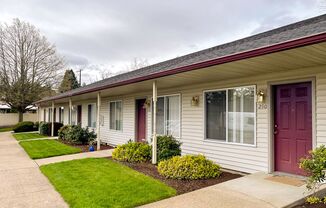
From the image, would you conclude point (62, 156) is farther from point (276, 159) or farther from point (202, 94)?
point (276, 159)

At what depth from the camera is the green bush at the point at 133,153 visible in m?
7.77

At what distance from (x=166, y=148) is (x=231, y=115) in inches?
79.1

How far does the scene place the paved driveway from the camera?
449 centimetres

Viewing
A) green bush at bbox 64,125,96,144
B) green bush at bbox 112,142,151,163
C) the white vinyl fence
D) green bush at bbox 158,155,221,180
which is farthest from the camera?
the white vinyl fence

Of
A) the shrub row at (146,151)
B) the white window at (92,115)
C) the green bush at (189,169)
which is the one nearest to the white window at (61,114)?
the white window at (92,115)

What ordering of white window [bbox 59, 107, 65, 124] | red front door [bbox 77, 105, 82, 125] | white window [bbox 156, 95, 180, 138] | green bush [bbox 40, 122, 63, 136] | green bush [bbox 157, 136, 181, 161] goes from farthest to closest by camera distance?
white window [bbox 59, 107, 65, 124] < green bush [bbox 40, 122, 63, 136] < red front door [bbox 77, 105, 82, 125] < white window [bbox 156, 95, 180, 138] < green bush [bbox 157, 136, 181, 161]

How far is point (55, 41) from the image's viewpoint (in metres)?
27.8

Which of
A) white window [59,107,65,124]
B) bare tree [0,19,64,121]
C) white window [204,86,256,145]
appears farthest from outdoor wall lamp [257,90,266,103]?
bare tree [0,19,64,121]

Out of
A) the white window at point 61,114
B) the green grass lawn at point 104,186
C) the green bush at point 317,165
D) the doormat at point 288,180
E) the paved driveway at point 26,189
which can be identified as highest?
the white window at point 61,114

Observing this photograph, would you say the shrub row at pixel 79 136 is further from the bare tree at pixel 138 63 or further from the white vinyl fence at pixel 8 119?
the bare tree at pixel 138 63

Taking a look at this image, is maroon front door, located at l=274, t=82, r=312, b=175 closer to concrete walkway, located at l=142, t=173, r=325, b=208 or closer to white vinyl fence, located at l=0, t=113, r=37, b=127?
concrete walkway, located at l=142, t=173, r=325, b=208

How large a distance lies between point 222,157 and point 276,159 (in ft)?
4.87

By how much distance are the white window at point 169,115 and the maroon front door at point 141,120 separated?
1.07 meters

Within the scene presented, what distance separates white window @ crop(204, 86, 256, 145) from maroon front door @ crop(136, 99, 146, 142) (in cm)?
362
